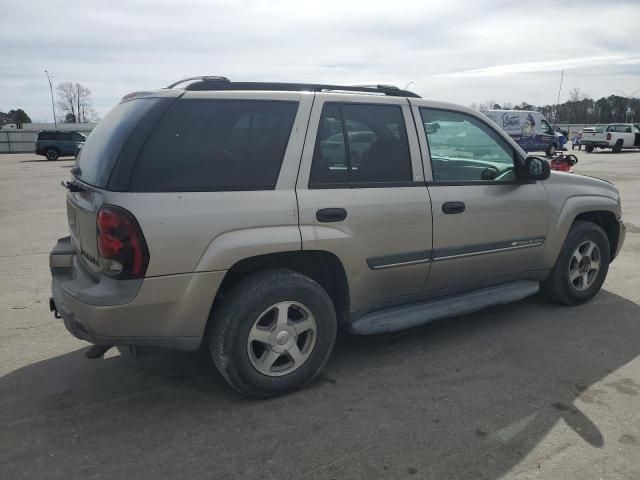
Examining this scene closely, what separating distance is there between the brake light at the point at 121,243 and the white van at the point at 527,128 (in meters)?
26.3

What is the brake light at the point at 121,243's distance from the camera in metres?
2.70

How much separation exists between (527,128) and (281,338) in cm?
2674

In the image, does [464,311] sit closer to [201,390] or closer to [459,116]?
Result: [459,116]

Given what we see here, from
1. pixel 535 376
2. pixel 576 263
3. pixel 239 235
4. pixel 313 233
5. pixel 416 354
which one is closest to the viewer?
pixel 239 235

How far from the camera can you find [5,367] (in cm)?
364

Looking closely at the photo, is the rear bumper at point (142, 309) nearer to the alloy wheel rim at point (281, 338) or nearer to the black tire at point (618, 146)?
the alloy wheel rim at point (281, 338)

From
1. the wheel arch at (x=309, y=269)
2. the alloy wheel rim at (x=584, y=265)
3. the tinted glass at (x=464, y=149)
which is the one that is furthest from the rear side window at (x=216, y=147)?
the alloy wheel rim at (x=584, y=265)

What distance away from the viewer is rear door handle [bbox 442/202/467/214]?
370 centimetres

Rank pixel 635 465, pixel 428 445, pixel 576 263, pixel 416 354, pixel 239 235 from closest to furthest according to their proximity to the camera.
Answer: pixel 635 465
pixel 428 445
pixel 239 235
pixel 416 354
pixel 576 263

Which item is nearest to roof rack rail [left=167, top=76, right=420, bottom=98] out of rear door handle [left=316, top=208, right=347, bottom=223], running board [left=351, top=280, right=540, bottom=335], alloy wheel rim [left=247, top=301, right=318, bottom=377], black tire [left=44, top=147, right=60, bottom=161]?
rear door handle [left=316, top=208, right=347, bottom=223]

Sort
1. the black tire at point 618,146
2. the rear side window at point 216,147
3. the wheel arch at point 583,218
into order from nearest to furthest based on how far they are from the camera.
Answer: the rear side window at point 216,147 → the wheel arch at point 583,218 → the black tire at point 618,146

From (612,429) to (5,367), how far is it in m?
3.80

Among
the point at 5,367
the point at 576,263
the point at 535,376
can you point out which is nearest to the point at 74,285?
the point at 5,367

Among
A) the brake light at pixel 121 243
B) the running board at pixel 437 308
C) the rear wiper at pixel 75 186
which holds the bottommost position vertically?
the running board at pixel 437 308
